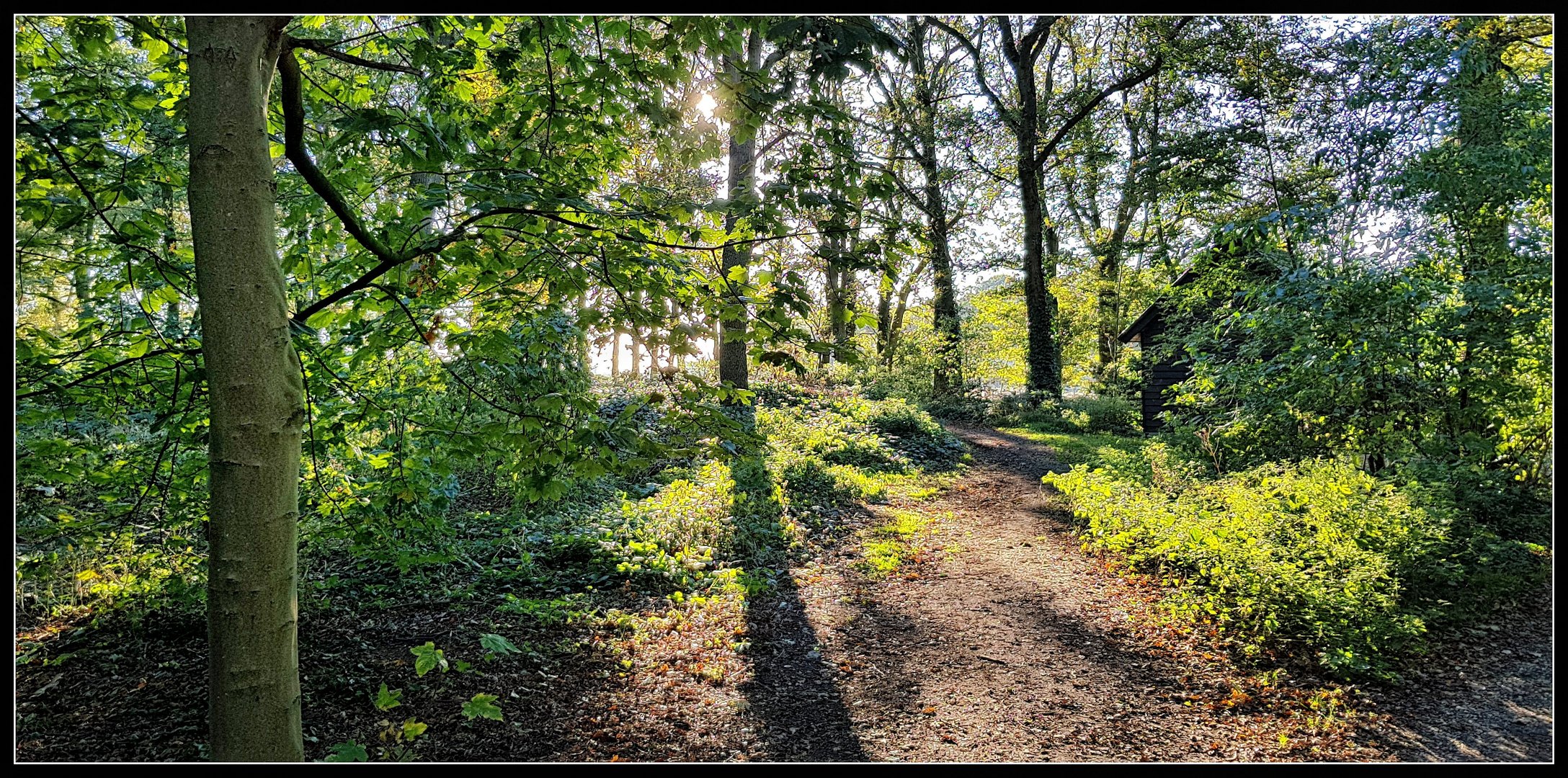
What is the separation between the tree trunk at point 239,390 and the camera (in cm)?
196

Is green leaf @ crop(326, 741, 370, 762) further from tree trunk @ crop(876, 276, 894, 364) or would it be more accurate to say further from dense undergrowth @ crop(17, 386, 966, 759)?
tree trunk @ crop(876, 276, 894, 364)

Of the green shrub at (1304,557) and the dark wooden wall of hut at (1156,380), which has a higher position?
the dark wooden wall of hut at (1156,380)

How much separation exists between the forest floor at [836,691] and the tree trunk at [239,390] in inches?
62.3

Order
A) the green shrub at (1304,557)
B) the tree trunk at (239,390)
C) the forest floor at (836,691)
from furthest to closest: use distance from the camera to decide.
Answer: the green shrub at (1304,557) → the forest floor at (836,691) → the tree trunk at (239,390)

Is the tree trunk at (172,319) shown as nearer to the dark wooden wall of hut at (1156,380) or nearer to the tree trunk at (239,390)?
the tree trunk at (239,390)

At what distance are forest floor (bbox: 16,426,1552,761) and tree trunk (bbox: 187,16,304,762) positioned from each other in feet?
5.19

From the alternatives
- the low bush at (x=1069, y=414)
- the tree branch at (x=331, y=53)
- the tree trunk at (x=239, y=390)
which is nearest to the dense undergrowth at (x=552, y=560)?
the tree trunk at (x=239, y=390)

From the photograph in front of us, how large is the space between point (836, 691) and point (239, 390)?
361cm

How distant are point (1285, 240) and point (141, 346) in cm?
980

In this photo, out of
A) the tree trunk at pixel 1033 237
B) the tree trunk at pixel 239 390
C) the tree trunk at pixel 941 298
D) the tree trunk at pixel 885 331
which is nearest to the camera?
the tree trunk at pixel 239 390

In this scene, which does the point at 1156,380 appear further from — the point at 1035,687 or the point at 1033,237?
the point at 1035,687

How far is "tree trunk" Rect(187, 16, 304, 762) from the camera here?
196 centimetres

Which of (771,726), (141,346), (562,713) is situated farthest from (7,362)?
(771,726)

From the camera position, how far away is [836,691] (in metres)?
4.30
